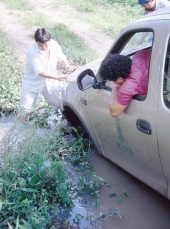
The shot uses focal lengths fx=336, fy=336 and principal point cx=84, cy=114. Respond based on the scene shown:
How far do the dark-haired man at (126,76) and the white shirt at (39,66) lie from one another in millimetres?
1850

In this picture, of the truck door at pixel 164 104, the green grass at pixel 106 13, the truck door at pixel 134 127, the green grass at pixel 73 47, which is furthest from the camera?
the green grass at pixel 106 13

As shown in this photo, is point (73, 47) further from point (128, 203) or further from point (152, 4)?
point (128, 203)

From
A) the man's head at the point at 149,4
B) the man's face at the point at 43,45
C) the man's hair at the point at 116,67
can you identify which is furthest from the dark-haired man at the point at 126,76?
the man's head at the point at 149,4

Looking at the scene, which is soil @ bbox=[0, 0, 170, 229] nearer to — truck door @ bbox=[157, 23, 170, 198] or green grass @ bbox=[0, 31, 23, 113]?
green grass @ bbox=[0, 31, 23, 113]

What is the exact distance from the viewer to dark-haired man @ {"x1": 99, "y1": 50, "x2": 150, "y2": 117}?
278 centimetres

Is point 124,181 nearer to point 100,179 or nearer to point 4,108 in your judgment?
point 100,179

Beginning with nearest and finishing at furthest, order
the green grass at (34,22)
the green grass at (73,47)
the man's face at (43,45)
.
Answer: the man's face at (43,45) → the green grass at (73,47) → the green grass at (34,22)

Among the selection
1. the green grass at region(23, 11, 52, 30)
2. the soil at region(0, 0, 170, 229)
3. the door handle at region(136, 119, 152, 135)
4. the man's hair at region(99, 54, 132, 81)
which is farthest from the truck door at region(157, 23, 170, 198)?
the green grass at region(23, 11, 52, 30)

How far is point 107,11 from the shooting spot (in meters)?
12.3

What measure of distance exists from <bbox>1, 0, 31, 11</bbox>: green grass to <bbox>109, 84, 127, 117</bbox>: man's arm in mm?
11067

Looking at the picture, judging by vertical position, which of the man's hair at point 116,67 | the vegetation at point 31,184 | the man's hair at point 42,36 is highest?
the man's hair at point 42,36

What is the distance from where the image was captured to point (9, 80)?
234 inches

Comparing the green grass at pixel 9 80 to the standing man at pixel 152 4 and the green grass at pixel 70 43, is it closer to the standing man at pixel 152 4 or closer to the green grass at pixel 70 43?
the green grass at pixel 70 43

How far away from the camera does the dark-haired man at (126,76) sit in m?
2.78
